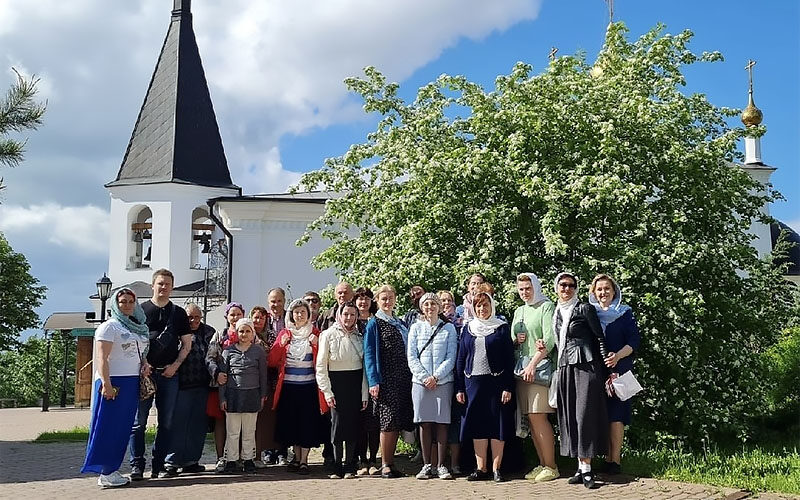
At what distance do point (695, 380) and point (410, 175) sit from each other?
13.7 feet

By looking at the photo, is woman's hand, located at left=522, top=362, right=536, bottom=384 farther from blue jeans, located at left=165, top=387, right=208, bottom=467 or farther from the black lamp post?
the black lamp post

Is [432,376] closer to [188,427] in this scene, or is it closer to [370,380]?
[370,380]

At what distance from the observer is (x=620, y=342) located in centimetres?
758

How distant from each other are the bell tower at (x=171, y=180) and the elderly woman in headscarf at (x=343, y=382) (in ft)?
69.3

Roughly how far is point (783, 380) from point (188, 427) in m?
7.72

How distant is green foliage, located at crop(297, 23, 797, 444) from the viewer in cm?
936

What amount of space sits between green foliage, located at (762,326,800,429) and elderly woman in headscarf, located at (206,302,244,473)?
6374 mm

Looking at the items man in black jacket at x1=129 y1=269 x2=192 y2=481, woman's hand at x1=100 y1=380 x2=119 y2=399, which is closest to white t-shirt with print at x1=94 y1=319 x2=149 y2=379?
woman's hand at x1=100 y1=380 x2=119 y2=399

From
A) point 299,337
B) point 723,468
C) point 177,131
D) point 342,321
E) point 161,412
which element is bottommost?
point 723,468

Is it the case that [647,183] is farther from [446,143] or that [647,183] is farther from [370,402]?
[370,402]

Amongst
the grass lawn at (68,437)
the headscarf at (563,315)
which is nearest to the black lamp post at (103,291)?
the grass lawn at (68,437)

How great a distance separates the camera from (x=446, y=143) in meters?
10.9

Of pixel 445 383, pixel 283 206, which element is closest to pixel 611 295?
pixel 445 383

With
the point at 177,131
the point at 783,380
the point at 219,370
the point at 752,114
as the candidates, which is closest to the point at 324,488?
the point at 219,370
